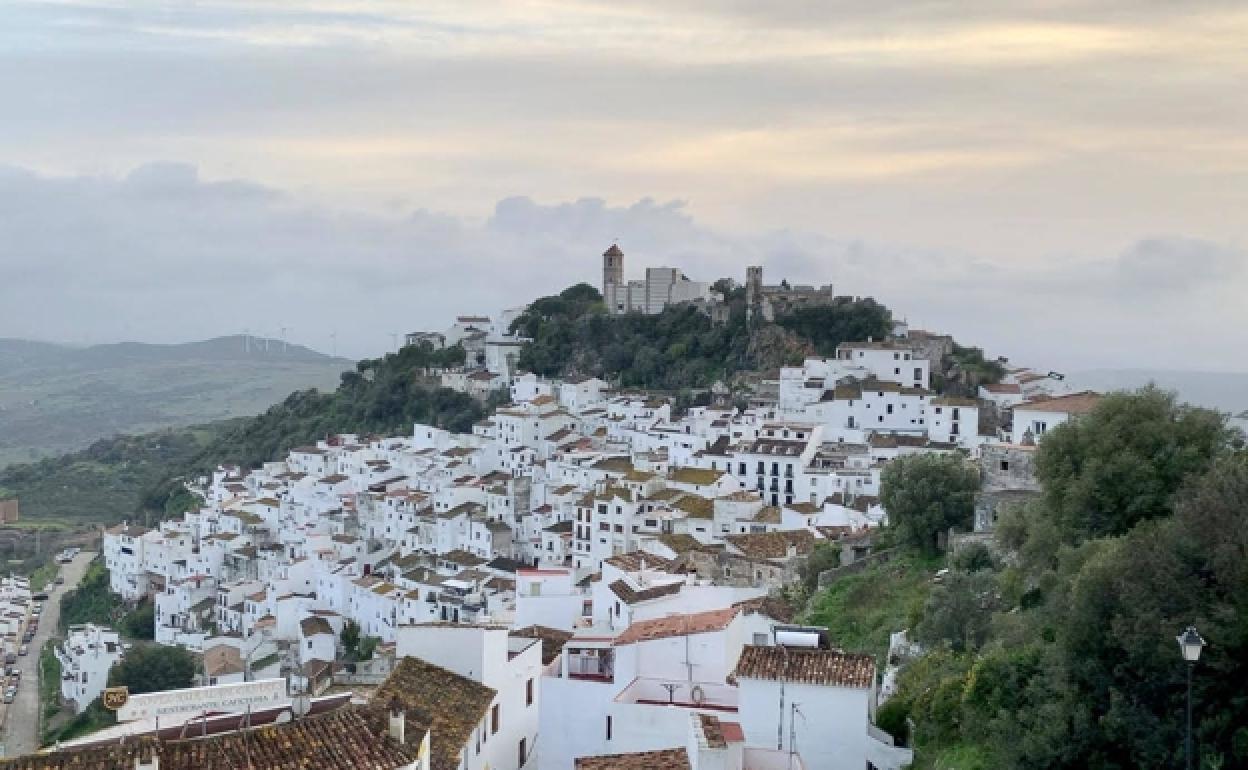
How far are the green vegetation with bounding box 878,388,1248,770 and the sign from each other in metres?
7.47

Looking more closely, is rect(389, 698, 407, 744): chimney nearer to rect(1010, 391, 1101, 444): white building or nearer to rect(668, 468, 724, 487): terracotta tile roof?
rect(1010, 391, 1101, 444): white building

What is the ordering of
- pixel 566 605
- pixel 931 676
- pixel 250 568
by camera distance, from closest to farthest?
pixel 931 676 < pixel 566 605 < pixel 250 568

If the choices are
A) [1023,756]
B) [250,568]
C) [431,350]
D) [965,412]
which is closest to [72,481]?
[431,350]

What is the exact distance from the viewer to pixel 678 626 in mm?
17750

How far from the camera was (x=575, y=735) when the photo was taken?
16578 millimetres

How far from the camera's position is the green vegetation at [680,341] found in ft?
201

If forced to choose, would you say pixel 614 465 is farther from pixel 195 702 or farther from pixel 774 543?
pixel 195 702

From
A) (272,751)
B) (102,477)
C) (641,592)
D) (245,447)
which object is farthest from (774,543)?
(102,477)

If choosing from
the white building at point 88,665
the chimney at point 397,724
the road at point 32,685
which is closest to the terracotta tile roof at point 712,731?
the chimney at point 397,724

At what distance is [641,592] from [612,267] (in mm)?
58678

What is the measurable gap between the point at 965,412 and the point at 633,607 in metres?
29.1

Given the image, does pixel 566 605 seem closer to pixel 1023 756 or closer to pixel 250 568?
pixel 1023 756

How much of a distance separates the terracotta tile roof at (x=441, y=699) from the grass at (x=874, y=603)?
781 cm

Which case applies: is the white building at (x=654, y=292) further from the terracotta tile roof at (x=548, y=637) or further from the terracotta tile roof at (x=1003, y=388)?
the terracotta tile roof at (x=548, y=637)
